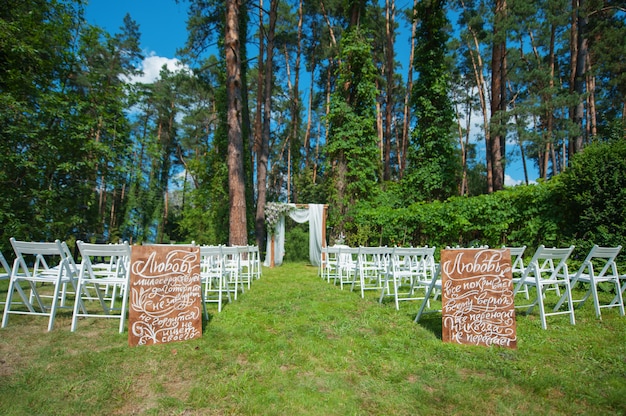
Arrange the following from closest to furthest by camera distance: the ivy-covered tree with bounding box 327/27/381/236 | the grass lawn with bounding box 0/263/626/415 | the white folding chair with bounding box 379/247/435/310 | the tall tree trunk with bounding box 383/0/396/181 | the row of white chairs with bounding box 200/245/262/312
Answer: the grass lawn with bounding box 0/263/626/415, the white folding chair with bounding box 379/247/435/310, the row of white chairs with bounding box 200/245/262/312, the ivy-covered tree with bounding box 327/27/381/236, the tall tree trunk with bounding box 383/0/396/181

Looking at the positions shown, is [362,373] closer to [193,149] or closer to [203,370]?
[203,370]

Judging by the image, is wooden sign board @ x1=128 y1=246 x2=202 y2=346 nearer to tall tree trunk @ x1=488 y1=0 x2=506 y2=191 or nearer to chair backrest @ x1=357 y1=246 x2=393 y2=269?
chair backrest @ x1=357 y1=246 x2=393 y2=269

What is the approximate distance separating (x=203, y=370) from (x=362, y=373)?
1.19 meters

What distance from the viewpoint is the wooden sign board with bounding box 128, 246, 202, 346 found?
116 inches

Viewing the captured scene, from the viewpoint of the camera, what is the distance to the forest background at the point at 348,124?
23.9 feet

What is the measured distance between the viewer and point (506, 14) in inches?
458

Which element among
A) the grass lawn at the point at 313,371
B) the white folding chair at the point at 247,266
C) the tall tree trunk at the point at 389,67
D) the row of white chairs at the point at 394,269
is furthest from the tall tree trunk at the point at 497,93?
the white folding chair at the point at 247,266

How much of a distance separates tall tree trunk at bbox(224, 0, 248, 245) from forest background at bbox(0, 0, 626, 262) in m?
0.04

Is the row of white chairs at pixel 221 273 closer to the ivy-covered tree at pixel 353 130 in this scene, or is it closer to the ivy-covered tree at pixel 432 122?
the ivy-covered tree at pixel 353 130

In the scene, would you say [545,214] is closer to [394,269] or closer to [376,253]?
[376,253]

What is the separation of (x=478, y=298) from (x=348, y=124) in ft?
34.8

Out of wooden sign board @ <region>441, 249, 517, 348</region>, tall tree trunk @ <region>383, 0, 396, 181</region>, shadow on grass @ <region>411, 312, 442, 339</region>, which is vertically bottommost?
shadow on grass @ <region>411, 312, 442, 339</region>

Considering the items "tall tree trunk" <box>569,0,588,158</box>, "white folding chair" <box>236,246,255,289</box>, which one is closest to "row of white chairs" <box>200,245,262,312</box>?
"white folding chair" <box>236,246,255,289</box>

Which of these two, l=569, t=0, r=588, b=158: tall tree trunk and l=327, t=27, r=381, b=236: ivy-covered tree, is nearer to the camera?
l=569, t=0, r=588, b=158: tall tree trunk
